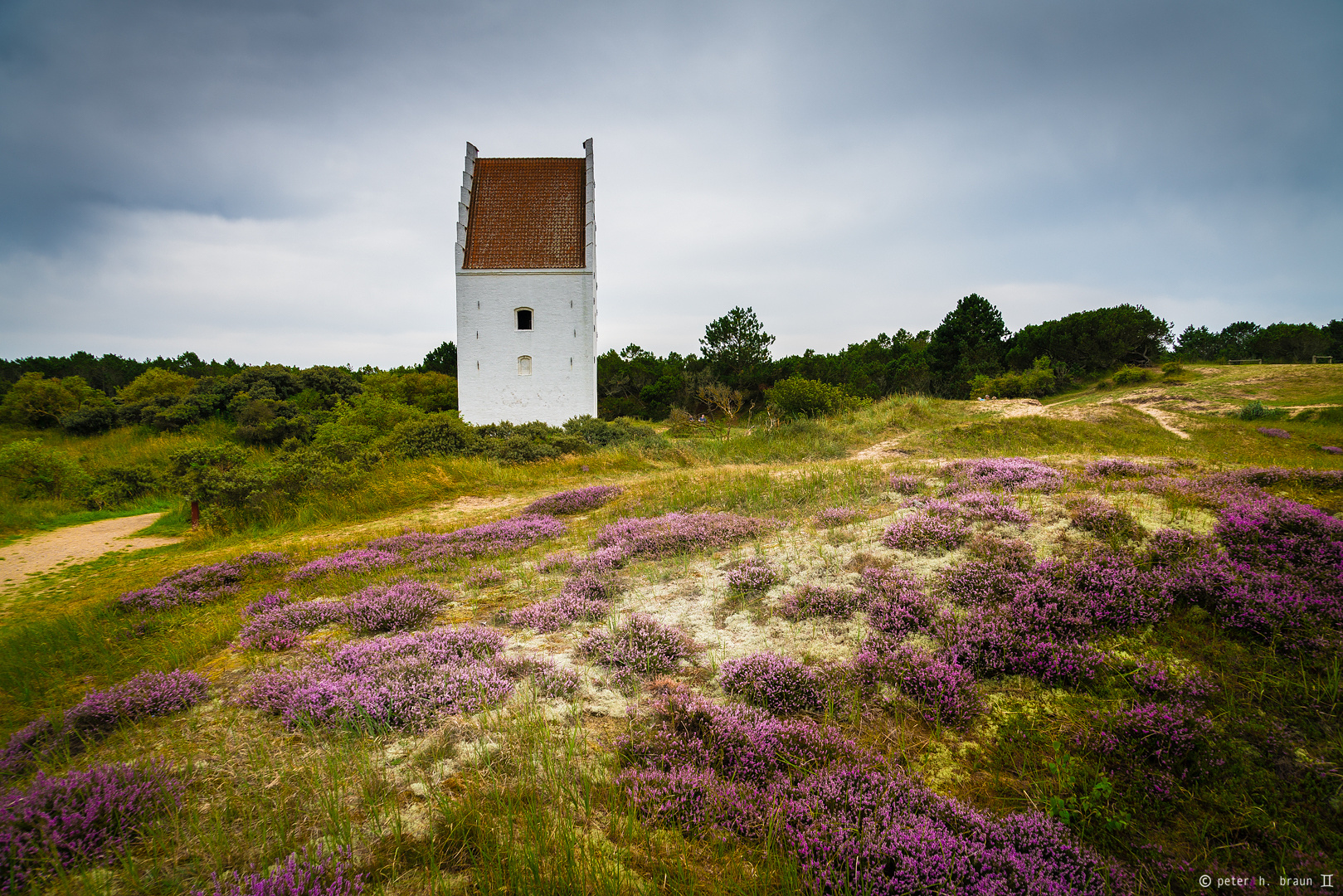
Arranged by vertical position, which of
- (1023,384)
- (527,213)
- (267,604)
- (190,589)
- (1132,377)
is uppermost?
(527,213)

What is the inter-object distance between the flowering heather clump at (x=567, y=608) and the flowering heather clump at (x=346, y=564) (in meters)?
2.99

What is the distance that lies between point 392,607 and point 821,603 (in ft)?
13.3

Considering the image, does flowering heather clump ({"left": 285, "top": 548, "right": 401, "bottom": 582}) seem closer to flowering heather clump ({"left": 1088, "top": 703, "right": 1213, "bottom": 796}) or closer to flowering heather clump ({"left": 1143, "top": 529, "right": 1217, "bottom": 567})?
flowering heather clump ({"left": 1088, "top": 703, "right": 1213, "bottom": 796})

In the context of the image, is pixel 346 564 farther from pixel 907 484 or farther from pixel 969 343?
pixel 969 343

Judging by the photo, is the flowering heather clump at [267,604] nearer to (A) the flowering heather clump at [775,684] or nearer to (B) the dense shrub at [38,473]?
(A) the flowering heather clump at [775,684]

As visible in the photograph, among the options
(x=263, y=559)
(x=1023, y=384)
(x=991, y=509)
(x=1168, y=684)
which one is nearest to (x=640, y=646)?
(x=1168, y=684)

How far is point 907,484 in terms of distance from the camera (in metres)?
7.29

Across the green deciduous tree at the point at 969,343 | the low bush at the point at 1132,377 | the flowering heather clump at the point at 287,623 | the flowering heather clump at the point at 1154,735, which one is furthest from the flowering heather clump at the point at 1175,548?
the green deciduous tree at the point at 969,343

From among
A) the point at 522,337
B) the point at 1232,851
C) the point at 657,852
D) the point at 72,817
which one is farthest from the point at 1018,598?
the point at 522,337

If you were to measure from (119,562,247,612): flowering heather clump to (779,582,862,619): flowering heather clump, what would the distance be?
6653 millimetres

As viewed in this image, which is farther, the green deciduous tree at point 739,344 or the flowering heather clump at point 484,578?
the green deciduous tree at point 739,344

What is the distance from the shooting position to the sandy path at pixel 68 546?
329 inches

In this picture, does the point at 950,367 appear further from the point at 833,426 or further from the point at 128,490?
the point at 128,490

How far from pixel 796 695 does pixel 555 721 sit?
A: 4.97 feet
